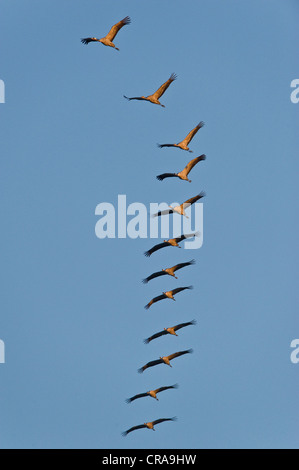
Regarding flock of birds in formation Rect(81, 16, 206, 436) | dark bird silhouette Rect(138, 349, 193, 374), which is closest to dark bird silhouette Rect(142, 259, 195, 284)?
flock of birds in formation Rect(81, 16, 206, 436)

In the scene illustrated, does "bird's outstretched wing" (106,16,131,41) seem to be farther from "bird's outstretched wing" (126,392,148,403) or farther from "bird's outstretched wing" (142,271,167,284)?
"bird's outstretched wing" (126,392,148,403)

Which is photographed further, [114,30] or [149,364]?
[149,364]

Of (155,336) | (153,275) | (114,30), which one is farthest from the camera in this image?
(155,336)

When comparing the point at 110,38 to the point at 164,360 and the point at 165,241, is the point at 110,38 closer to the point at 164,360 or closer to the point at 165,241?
the point at 165,241

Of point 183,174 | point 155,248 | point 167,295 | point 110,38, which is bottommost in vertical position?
point 167,295

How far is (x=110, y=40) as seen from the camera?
46.1m

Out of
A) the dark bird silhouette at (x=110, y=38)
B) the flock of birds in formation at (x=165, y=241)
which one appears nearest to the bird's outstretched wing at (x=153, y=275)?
the flock of birds in formation at (x=165, y=241)

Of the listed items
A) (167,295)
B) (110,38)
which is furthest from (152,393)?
(110,38)

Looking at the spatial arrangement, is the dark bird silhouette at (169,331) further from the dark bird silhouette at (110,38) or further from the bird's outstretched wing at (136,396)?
the dark bird silhouette at (110,38)

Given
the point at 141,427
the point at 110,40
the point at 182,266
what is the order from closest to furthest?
the point at 110,40
the point at 182,266
the point at 141,427
